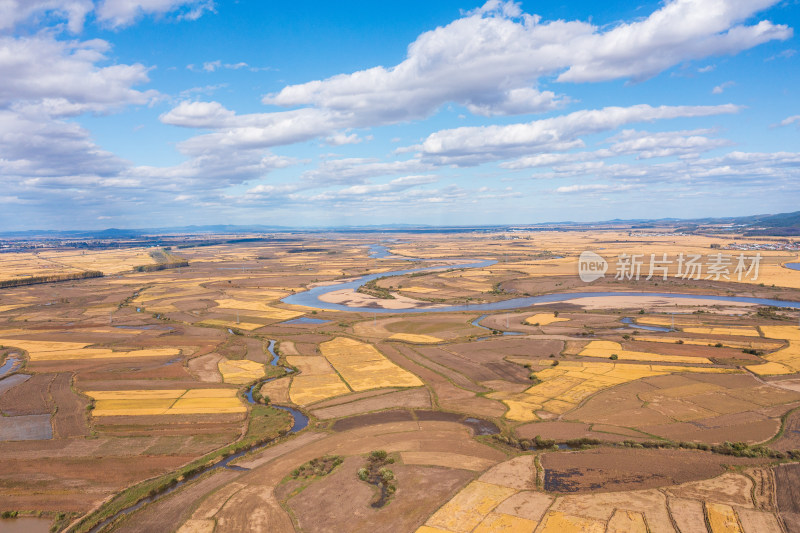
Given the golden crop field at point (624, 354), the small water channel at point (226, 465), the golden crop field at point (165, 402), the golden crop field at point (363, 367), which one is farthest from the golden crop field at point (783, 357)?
the golden crop field at point (165, 402)

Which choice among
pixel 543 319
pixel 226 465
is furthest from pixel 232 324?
pixel 543 319

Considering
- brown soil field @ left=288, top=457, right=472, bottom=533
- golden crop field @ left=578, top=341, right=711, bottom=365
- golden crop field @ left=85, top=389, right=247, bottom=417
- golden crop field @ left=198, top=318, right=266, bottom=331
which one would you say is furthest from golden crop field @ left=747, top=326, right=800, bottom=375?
golden crop field @ left=198, top=318, right=266, bottom=331

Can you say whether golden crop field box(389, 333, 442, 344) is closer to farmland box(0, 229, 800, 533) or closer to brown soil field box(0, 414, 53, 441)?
farmland box(0, 229, 800, 533)

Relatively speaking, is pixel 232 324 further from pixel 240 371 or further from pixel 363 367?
pixel 363 367

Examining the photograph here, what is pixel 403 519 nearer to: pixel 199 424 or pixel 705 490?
pixel 705 490

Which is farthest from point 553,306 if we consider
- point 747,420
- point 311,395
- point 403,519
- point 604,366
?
point 403,519

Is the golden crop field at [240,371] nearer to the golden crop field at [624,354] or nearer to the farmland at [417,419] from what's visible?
the farmland at [417,419]
